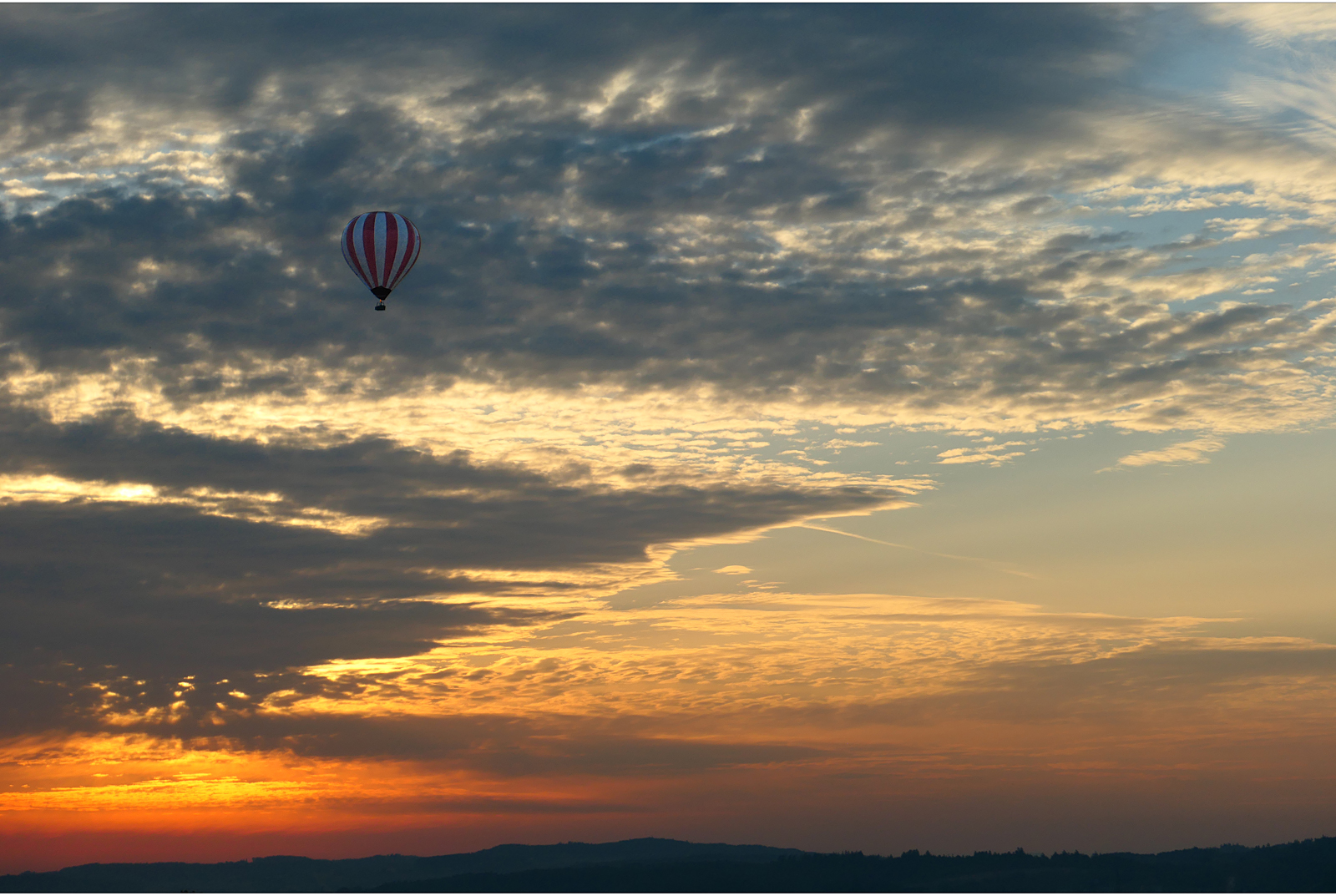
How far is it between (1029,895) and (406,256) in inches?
6731

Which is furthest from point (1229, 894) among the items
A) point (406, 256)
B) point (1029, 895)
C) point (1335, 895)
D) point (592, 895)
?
point (406, 256)

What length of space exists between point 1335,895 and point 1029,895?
51440 mm

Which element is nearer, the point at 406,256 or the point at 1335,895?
the point at 406,256

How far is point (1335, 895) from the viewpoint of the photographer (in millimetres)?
192375

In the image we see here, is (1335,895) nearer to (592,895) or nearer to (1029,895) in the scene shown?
(1029,895)

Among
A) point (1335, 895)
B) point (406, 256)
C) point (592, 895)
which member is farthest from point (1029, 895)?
point (406, 256)

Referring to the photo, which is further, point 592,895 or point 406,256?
point 592,895

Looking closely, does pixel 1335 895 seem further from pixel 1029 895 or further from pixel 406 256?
pixel 406 256

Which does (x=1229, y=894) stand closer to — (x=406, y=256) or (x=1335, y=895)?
(x=1335, y=895)

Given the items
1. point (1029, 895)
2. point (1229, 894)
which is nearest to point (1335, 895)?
point (1229, 894)

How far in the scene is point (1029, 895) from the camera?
199000 millimetres

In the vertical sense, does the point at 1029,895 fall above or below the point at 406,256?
below

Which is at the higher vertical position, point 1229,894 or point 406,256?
point 406,256

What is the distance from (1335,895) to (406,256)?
19632cm
